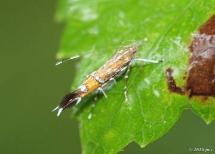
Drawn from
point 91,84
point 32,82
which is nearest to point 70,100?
point 91,84

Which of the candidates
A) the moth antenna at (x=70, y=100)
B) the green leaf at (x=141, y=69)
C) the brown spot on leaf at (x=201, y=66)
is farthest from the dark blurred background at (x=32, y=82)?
the brown spot on leaf at (x=201, y=66)

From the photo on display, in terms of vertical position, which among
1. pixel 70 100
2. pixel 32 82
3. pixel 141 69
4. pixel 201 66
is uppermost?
pixel 32 82

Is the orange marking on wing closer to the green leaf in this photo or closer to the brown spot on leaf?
the green leaf

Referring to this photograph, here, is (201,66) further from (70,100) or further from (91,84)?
(70,100)

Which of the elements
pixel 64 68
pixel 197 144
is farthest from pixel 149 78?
pixel 64 68

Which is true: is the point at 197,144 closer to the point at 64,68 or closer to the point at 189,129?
the point at 189,129
